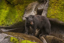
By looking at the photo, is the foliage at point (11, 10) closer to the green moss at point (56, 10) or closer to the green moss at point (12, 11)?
the green moss at point (12, 11)

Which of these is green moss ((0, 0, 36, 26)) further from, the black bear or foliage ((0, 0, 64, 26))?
the black bear

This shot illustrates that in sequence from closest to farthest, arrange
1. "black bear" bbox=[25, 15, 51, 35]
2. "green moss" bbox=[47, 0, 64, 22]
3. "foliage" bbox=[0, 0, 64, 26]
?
"black bear" bbox=[25, 15, 51, 35], "green moss" bbox=[47, 0, 64, 22], "foliage" bbox=[0, 0, 64, 26]

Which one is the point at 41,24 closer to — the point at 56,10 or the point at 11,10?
the point at 56,10

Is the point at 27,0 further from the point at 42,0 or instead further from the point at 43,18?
the point at 43,18

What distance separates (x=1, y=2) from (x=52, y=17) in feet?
13.6

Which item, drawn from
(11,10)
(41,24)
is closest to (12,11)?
(11,10)

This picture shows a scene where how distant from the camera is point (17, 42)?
194 cm

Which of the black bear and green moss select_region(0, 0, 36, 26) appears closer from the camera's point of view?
the black bear

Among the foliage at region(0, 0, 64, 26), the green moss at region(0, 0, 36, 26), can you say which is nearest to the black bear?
the foliage at region(0, 0, 64, 26)

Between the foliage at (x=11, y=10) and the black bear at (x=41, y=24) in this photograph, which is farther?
the foliage at (x=11, y=10)

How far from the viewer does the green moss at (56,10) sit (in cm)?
592

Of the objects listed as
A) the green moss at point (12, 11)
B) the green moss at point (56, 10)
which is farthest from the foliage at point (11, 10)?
the green moss at point (56, 10)

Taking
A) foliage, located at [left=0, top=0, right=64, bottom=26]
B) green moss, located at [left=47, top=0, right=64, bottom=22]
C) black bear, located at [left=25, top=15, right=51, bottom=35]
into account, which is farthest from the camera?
foliage, located at [left=0, top=0, right=64, bottom=26]

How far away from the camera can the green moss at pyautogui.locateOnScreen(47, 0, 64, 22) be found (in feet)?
19.4
